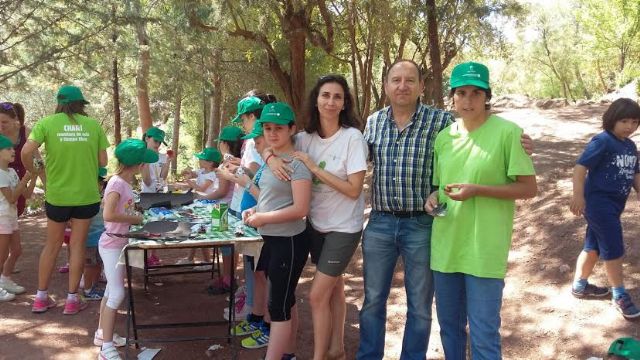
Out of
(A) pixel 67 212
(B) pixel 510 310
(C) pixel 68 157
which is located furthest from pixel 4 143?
(B) pixel 510 310

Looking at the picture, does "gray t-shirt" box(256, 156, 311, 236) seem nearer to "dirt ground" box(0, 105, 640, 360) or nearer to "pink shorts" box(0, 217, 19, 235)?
"dirt ground" box(0, 105, 640, 360)

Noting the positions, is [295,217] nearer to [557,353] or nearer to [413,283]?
[413,283]

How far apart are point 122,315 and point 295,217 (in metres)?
2.58

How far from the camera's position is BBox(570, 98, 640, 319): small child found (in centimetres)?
354

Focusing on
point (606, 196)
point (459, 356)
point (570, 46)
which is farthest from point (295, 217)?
point (570, 46)

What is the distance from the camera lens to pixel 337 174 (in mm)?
2820

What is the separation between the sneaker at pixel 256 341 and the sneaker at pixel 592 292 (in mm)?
2532

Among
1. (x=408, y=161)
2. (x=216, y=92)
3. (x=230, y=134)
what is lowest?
(x=408, y=161)

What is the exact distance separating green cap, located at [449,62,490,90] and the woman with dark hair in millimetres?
3227

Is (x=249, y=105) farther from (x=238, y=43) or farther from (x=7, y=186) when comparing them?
(x=238, y=43)

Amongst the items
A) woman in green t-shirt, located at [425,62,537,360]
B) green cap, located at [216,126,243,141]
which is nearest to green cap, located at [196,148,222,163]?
green cap, located at [216,126,243,141]

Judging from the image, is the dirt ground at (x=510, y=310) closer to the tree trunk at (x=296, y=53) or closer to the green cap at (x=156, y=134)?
the green cap at (x=156, y=134)

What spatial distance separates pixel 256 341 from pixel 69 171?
2.15m

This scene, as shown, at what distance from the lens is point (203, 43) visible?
1160 centimetres
